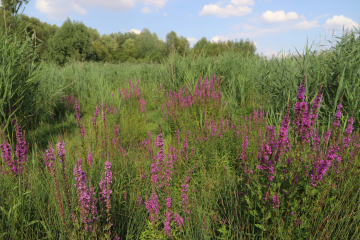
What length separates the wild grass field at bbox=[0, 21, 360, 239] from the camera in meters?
1.69

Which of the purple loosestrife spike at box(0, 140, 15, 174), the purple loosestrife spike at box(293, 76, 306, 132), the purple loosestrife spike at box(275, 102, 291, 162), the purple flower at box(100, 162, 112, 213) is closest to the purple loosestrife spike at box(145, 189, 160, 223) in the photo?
the purple flower at box(100, 162, 112, 213)

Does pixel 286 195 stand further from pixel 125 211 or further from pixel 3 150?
pixel 3 150

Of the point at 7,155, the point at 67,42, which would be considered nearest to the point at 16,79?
the point at 7,155

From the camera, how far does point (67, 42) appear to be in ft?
101

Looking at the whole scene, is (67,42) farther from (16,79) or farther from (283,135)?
(283,135)

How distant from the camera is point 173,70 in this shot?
22.3 ft

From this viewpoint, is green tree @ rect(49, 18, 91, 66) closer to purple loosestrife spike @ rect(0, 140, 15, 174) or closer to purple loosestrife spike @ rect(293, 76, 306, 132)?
purple loosestrife spike @ rect(0, 140, 15, 174)

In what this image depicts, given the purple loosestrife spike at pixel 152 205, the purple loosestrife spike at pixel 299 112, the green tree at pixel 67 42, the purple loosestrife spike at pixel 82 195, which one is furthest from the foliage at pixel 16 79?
the green tree at pixel 67 42

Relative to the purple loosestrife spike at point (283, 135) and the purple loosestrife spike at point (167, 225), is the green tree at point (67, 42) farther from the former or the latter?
the purple loosestrife spike at point (283, 135)

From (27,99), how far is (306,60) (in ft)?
17.0

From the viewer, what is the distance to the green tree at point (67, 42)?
101ft

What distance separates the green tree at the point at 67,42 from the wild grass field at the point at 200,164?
28.7 m

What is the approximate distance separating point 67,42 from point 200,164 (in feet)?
113

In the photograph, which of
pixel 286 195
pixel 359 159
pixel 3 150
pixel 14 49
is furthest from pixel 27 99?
pixel 359 159
